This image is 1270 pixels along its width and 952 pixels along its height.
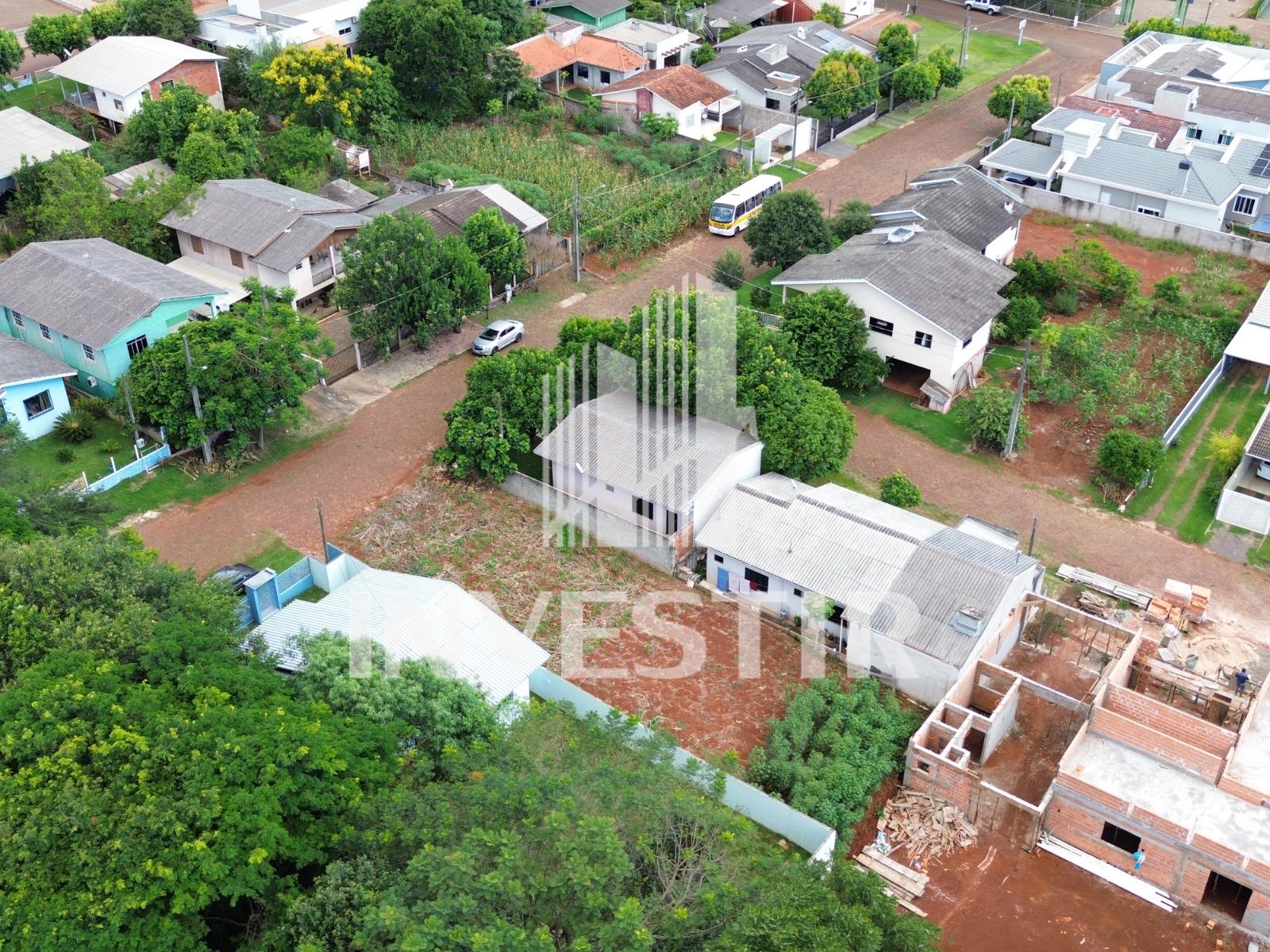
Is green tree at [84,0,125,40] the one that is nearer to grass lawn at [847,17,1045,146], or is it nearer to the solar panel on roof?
grass lawn at [847,17,1045,146]

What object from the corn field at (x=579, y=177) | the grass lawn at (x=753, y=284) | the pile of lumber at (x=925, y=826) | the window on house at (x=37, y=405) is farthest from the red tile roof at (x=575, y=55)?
the pile of lumber at (x=925, y=826)

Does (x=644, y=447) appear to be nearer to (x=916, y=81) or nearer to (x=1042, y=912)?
(x=1042, y=912)

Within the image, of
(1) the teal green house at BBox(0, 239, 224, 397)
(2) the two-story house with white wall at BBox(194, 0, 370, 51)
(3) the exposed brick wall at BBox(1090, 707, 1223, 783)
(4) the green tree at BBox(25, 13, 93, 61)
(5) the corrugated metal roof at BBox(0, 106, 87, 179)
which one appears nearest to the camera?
(3) the exposed brick wall at BBox(1090, 707, 1223, 783)

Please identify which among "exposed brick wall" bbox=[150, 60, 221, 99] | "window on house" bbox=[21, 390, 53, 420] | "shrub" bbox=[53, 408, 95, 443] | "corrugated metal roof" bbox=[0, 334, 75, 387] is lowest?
"shrub" bbox=[53, 408, 95, 443]

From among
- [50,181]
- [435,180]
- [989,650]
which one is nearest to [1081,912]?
[989,650]

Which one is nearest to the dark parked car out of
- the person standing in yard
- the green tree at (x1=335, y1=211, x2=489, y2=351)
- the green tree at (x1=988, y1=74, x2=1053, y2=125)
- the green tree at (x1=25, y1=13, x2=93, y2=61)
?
the green tree at (x1=335, y1=211, x2=489, y2=351)

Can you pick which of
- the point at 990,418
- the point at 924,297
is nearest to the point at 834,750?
the point at 990,418

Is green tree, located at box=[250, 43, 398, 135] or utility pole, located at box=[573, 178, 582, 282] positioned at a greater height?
green tree, located at box=[250, 43, 398, 135]

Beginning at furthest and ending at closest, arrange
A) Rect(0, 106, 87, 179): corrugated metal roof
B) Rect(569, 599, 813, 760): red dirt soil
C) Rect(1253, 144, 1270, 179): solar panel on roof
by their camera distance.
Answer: Rect(1253, 144, 1270, 179): solar panel on roof → Rect(0, 106, 87, 179): corrugated metal roof → Rect(569, 599, 813, 760): red dirt soil
